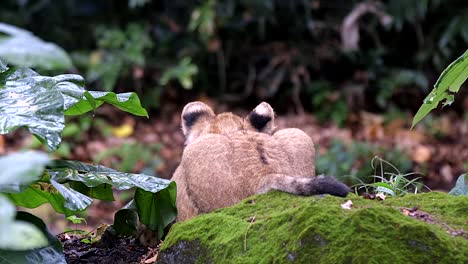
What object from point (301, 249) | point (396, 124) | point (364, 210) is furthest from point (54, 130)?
point (396, 124)

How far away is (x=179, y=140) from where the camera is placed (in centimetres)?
1176

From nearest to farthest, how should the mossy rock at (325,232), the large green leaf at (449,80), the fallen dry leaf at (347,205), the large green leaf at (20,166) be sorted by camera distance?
1. the large green leaf at (20,166)
2. the mossy rock at (325,232)
3. the fallen dry leaf at (347,205)
4. the large green leaf at (449,80)

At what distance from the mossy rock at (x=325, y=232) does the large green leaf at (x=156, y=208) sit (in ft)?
1.69

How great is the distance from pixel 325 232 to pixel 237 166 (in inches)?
51.5

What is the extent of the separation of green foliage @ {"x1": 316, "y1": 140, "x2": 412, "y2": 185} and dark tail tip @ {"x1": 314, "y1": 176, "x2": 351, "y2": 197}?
6.01 meters

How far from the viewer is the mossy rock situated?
3162 mm

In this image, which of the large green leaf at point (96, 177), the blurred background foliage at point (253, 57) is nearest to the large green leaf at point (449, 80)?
the large green leaf at point (96, 177)

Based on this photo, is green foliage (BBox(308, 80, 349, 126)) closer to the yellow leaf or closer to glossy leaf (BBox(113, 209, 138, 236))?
the yellow leaf

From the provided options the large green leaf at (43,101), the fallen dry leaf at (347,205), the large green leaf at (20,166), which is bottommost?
the fallen dry leaf at (347,205)

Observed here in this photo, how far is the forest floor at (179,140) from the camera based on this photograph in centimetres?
1050

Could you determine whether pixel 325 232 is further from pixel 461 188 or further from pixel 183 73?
pixel 183 73

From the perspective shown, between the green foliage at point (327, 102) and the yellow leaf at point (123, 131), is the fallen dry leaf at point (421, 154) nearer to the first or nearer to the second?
the green foliage at point (327, 102)

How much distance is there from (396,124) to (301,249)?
28.4 ft

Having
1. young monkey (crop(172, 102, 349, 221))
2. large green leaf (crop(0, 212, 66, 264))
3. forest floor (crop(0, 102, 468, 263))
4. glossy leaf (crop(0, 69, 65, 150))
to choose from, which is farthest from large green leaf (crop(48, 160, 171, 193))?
forest floor (crop(0, 102, 468, 263))
